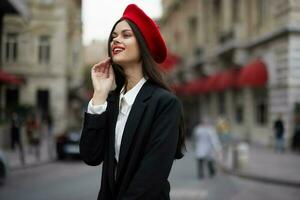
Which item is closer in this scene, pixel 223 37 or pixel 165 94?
pixel 165 94

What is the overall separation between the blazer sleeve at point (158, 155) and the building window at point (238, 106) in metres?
25.3

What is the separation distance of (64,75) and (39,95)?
7.21 feet

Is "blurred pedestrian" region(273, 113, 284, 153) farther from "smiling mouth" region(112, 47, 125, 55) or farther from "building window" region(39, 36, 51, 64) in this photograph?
"building window" region(39, 36, 51, 64)

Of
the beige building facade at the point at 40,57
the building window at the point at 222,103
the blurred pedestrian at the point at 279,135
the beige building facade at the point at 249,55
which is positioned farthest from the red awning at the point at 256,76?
the beige building facade at the point at 40,57

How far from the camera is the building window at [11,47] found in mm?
30531

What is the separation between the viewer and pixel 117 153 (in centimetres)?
236

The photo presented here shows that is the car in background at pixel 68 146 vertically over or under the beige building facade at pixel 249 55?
under

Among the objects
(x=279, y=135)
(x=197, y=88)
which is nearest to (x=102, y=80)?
(x=279, y=135)

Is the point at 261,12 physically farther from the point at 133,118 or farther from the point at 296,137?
the point at 133,118

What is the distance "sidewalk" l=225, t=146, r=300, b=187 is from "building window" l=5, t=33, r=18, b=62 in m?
18.9

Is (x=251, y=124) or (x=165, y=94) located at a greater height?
(x=165, y=94)

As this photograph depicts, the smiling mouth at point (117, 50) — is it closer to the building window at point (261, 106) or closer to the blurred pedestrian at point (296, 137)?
the blurred pedestrian at point (296, 137)

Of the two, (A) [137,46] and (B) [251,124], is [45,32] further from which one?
(A) [137,46]

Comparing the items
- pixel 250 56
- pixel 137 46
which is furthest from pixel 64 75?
pixel 137 46
